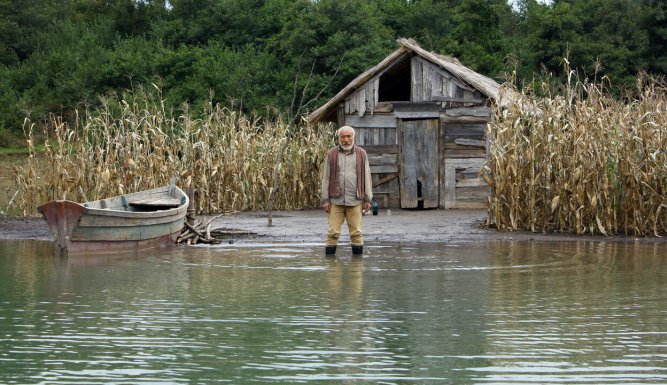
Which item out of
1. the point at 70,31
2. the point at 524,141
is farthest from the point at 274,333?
the point at 70,31

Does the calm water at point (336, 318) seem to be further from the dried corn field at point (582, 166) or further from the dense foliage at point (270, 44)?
the dense foliage at point (270, 44)

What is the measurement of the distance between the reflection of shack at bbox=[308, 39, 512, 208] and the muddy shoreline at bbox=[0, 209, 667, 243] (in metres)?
1.00

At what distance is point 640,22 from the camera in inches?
1395

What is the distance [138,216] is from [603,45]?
69.2ft

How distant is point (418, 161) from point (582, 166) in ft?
22.0

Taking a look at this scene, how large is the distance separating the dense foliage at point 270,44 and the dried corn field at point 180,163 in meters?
4.85

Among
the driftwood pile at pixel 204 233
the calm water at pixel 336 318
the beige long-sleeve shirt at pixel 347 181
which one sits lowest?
the calm water at pixel 336 318

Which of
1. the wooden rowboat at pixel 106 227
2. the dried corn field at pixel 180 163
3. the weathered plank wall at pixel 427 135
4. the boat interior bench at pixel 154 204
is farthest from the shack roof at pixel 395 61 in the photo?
the wooden rowboat at pixel 106 227

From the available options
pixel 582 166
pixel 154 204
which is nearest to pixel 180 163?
pixel 154 204

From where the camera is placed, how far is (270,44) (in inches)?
1534

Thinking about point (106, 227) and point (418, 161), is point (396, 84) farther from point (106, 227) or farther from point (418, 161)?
point (106, 227)

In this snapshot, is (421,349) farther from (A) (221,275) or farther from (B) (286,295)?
(A) (221,275)

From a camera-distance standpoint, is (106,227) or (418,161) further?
(418,161)

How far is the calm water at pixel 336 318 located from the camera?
26.2 feet
